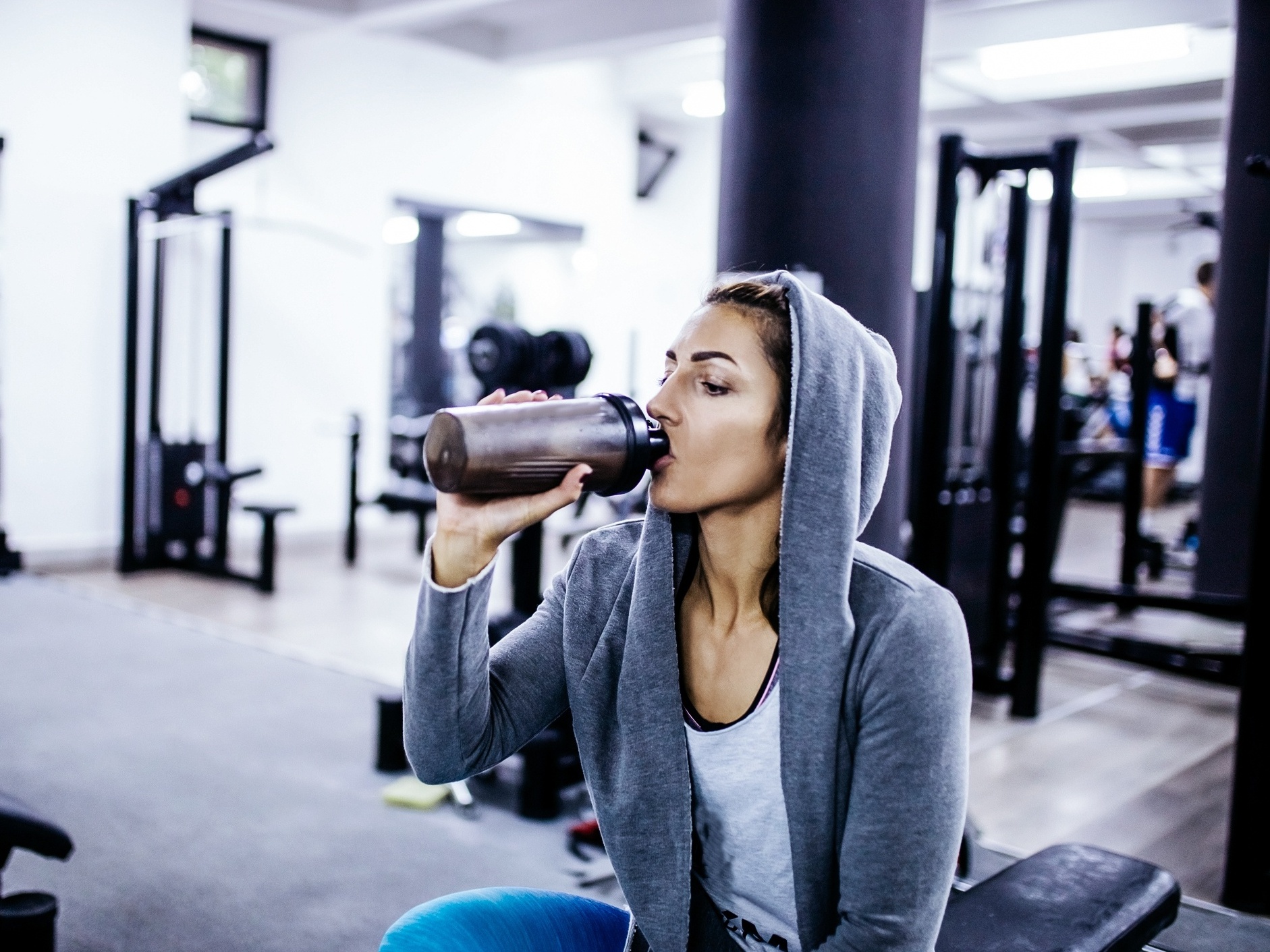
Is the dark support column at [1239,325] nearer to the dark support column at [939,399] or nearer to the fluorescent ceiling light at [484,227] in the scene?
the dark support column at [939,399]

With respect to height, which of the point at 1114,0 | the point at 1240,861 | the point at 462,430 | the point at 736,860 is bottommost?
the point at 1240,861

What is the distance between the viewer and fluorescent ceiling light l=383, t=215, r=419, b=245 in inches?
285

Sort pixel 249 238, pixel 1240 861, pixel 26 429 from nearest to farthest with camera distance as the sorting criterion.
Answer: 1. pixel 1240 861
2. pixel 26 429
3. pixel 249 238

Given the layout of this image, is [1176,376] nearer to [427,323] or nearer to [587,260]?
[587,260]

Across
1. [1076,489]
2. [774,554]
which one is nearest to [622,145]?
[1076,489]

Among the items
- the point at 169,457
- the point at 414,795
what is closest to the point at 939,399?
the point at 414,795

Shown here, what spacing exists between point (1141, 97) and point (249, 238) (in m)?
6.52

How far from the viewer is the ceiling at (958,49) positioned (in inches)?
256

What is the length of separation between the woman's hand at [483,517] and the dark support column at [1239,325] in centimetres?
529

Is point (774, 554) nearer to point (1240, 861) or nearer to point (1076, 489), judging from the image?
point (1240, 861)

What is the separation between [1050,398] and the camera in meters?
3.71

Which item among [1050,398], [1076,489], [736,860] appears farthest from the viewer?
[1076,489]

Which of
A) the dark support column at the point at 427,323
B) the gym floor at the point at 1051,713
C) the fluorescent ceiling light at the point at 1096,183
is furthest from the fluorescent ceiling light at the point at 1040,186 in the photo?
the dark support column at the point at 427,323

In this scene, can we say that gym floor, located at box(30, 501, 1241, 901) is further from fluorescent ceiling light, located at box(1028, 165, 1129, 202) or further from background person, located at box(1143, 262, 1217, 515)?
fluorescent ceiling light, located at box(1028, 165, 1129, 202)
